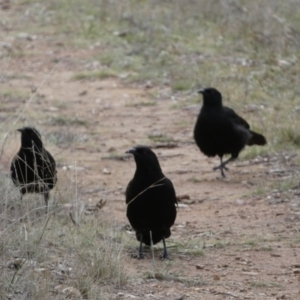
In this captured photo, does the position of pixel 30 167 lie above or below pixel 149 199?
below

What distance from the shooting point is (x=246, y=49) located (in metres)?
16.0

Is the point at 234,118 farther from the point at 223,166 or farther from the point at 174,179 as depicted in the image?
the point at 174,179

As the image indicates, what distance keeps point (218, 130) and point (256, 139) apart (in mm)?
581

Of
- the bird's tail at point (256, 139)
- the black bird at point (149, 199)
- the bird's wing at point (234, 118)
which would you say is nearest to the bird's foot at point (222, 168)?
the bird's tail at point (256, 139)

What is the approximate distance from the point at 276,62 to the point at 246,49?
65.7 inches

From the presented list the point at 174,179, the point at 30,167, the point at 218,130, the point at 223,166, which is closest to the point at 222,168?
the point at 223,166

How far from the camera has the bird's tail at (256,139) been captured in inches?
424

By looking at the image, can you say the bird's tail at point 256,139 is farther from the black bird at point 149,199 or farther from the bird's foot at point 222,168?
the black bird at point 149,199

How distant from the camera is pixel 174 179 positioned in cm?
1040

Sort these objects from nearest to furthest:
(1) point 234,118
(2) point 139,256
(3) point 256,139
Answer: (2) point 139,256
(1) point 234,118
(3) point 256,139

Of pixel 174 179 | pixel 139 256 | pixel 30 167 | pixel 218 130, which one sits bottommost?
pixel 174 179

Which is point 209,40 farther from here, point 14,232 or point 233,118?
point 14,232

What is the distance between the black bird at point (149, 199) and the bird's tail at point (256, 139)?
3.63 meters

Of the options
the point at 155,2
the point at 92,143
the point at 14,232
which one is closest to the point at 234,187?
the point at 92,143
